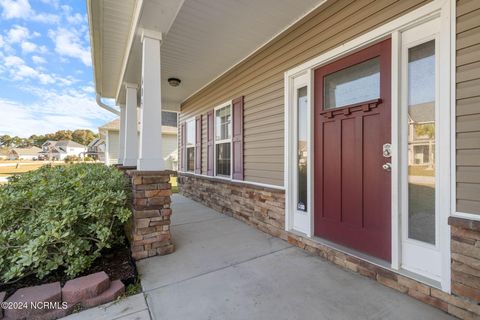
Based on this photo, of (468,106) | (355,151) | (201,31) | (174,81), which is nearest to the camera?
(468,106)

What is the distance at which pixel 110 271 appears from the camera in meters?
2.29

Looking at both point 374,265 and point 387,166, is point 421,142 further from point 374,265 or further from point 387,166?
point 374,265

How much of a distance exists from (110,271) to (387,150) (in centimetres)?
289

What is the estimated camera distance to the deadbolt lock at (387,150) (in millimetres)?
2144

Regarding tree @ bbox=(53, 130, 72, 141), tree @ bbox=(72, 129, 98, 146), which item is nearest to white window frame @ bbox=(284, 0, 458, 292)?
tree @ bbox=(72, 129, 98, 146)

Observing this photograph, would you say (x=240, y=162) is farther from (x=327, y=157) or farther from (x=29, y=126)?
(x=29, y=126)

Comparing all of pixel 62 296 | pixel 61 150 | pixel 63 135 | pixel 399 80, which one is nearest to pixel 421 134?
pixel 399 80

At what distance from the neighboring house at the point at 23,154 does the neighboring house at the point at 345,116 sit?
194ft

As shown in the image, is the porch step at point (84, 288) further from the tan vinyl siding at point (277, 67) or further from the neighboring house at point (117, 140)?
the neighboring house at point (117, 140)

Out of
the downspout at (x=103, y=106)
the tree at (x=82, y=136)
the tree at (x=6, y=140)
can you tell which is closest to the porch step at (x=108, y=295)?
the downspout at (x=103, y=106)

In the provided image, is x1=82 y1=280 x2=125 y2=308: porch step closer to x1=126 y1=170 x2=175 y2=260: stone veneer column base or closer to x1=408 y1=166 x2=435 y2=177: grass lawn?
x1=126 y1=170 x2=175 y2=260: stone veneer column base

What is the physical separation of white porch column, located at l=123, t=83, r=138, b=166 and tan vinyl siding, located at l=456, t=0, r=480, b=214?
16.3 feet

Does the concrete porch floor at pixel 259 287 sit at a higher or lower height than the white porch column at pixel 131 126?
lower

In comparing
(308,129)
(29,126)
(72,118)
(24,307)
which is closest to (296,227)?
(308,129)
